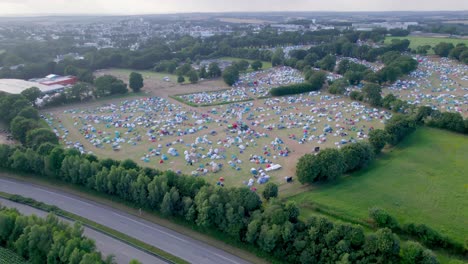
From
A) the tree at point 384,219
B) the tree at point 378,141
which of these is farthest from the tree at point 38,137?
the tree at point 378,141

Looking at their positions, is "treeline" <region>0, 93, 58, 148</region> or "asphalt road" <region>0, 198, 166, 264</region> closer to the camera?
"asphalt road" <region>0, 198, 166, 264</region>

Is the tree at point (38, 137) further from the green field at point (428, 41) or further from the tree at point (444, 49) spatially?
the green field at point (428, 41)

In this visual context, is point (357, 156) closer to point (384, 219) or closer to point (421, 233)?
point (384, 219)

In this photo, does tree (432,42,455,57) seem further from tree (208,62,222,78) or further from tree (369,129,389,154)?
tree (369,129,389,154)

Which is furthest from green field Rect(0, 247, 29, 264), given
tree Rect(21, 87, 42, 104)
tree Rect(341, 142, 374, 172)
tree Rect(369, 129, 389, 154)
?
tree Rect(21, 87, 42, 104)

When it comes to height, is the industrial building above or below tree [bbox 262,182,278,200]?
above

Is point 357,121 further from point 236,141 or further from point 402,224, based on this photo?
point 402,224

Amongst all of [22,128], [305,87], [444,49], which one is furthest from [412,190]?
[444,49]

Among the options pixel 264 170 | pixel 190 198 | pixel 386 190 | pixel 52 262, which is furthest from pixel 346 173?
pixel 52 262

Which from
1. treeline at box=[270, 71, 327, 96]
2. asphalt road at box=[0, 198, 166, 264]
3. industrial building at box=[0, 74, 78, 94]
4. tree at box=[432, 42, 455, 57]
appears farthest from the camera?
tree at box=[432, 42, 455, 57]
